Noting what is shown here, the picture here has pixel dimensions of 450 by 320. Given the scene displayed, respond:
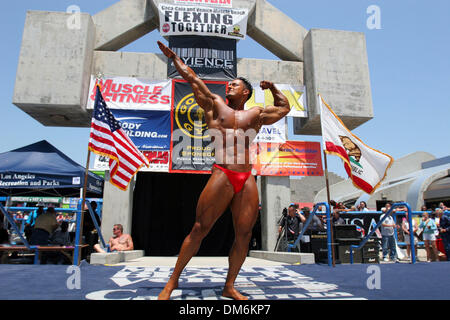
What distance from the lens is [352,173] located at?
577 cm

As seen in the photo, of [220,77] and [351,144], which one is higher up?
[220,77]

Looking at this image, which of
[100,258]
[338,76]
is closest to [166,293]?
[100,258]

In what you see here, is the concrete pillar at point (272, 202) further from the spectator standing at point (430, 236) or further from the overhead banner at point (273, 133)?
the spectator standing at point (430, 236)

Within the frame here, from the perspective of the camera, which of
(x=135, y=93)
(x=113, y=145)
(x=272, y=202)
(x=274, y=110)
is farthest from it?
(x=272, y=202)

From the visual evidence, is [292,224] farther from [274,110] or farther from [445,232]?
[274,110]

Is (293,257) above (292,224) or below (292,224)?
below

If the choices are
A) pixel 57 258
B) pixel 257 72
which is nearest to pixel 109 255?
pixel 57 258

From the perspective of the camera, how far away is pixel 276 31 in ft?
35.9

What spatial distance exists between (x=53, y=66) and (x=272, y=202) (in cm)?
827

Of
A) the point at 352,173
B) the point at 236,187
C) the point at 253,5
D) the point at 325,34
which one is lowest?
the point at 236,187

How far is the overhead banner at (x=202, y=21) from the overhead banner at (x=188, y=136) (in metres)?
1.74

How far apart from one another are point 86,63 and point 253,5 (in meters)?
6.00

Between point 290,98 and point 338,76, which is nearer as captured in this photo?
point 338,76
